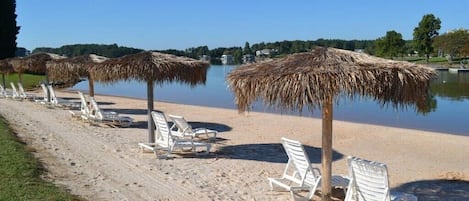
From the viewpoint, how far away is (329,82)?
5398 millimetres

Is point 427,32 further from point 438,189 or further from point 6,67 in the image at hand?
point 438,189

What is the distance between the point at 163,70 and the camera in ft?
33.6

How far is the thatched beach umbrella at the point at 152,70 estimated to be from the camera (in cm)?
1021

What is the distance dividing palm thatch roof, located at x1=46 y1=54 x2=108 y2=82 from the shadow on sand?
6.47 meters

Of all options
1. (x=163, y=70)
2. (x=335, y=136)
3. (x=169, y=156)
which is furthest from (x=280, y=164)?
(x=335, y=136)

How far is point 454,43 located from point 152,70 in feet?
263

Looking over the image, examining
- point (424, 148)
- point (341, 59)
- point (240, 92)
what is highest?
point (341, 59)

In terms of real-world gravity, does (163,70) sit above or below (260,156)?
above

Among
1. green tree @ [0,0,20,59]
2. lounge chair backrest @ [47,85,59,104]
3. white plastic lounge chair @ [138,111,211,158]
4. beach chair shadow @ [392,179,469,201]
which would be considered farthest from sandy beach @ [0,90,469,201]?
green tree @ [0,0,20,59]

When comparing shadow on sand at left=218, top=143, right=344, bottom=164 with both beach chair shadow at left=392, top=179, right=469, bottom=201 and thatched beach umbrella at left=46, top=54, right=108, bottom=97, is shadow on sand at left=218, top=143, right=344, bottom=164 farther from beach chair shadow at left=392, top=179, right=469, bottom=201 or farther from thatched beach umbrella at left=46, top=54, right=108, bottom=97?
thatched beach umbrella at left=46, top=54, right=108, bottom=97

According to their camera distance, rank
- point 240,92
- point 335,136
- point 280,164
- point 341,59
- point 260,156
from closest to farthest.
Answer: point 341,59
point 240,92
point 280,164
point 260,156
point 335,136

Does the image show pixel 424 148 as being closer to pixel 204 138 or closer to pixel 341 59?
pixel 204 138

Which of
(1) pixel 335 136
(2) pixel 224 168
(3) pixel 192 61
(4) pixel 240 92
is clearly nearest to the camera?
(4) pixel 240 92

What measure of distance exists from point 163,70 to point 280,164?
3092mm
